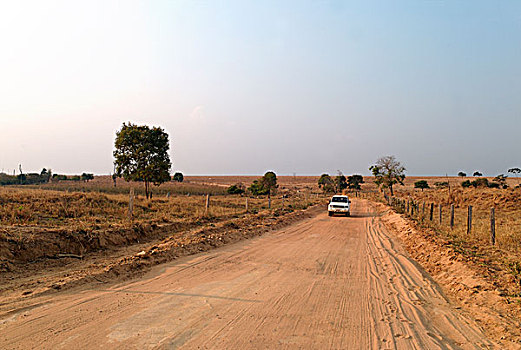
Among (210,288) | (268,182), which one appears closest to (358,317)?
(210,288)

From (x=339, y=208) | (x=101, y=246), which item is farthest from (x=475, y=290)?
(x=339, y=208)

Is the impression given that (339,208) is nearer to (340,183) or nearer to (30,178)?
(340,183)

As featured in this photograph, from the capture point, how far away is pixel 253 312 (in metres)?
6.35

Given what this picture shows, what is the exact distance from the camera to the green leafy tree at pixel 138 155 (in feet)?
112

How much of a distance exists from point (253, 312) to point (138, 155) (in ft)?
100

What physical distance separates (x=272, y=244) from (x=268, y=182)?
40199 mm

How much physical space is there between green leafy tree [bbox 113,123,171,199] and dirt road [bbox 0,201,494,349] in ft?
84.1

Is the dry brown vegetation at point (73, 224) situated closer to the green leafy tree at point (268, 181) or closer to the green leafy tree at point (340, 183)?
the green leafy tree at point (268, 181)

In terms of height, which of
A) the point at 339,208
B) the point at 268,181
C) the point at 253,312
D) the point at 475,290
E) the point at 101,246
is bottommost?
the point at 101,246

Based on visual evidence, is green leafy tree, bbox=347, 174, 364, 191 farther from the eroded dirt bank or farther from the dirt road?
the dirt road

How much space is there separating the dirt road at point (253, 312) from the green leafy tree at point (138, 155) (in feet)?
84.1

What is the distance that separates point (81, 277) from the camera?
8250 mm

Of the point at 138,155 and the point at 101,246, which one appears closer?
the point at 101,246

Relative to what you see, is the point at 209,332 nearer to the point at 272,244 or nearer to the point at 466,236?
the point at 272,244
